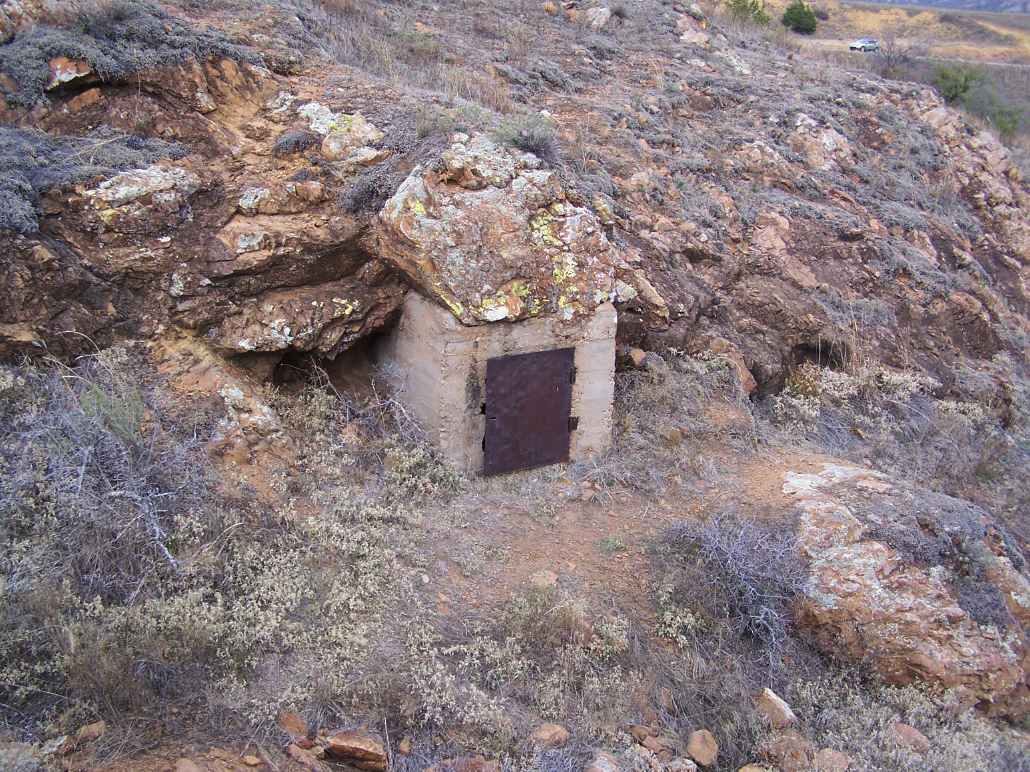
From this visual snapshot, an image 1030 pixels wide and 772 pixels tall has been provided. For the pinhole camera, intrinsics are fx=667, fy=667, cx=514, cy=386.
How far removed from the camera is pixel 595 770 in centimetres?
329

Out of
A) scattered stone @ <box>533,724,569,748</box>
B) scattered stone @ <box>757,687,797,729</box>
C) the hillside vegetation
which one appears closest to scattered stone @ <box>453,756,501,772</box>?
the hillside vegetation

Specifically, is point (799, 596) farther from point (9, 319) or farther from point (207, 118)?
point (207, 118)

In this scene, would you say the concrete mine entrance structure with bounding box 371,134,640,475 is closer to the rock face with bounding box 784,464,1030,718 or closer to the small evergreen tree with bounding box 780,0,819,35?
the rock face with bounding box 784,464,1030,718

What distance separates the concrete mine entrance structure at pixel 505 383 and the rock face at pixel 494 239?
17 cm

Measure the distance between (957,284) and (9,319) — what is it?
34.9ft

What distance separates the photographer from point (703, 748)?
3.58 metres

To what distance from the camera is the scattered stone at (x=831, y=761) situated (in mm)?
3469

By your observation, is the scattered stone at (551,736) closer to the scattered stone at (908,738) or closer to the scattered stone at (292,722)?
the scattered stone at (292,722)

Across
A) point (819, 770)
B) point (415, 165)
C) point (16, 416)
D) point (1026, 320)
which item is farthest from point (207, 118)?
point (1026, 320)

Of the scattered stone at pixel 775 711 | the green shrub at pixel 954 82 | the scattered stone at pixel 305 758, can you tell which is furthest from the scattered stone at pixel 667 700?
the green shrub at pixel 954 82

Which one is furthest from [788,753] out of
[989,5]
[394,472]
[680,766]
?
[989,5]

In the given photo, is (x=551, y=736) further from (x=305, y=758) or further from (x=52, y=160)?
(x=52, y=160)

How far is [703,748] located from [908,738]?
4.06ft

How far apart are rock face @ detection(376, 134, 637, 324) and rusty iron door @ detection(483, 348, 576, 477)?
41cm
